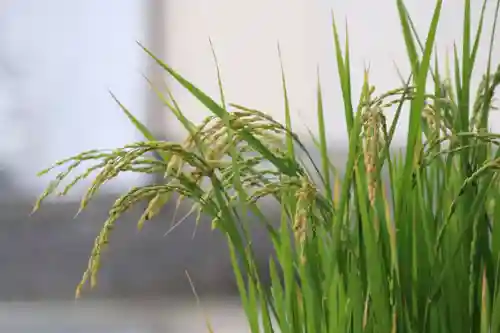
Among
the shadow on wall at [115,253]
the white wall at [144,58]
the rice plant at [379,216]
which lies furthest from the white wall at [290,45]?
the rice plant at [379,216]

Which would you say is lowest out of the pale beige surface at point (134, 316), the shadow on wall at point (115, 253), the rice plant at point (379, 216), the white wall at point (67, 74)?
the pale beige surface at point (134, 316)

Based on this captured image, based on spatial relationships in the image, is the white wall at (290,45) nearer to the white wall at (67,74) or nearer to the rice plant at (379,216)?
the white wall at (67,74)

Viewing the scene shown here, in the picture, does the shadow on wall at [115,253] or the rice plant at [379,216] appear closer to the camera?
the rice plant at [379,216]

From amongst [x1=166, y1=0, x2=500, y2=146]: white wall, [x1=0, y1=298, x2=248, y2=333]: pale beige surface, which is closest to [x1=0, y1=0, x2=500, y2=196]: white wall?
[x1=166, y1=0, x2=500, y2=146]: white wall

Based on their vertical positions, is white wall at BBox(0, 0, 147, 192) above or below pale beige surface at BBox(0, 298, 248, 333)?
above

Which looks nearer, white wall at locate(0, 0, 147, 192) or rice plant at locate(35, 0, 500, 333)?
rice plant at locate(35, 0, 500, 333)

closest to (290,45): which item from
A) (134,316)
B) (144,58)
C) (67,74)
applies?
(144,58)

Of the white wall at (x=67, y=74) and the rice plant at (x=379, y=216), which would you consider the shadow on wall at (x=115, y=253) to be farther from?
the rice plant at (x=379, y=216)

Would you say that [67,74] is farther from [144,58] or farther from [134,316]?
[134,316]

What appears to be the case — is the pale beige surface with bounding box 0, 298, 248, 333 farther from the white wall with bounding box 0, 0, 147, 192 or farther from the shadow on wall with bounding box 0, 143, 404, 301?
the white wall with bounding box 0, 0, 147, 192

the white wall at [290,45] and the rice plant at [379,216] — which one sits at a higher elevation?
the white wall at [290,45]
